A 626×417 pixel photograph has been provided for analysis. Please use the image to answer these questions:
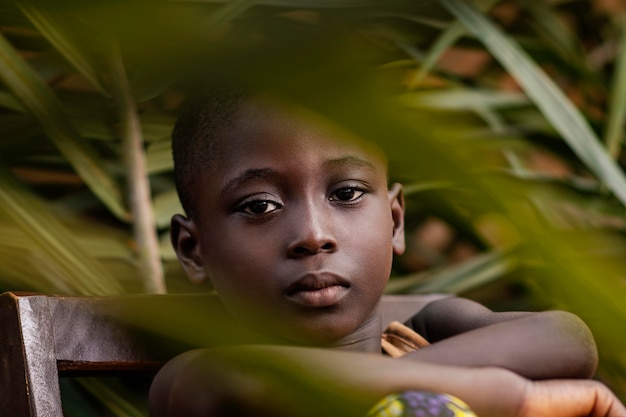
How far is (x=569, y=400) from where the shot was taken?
23.7 inches

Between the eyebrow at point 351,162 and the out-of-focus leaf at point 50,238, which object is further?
the eyebrow at point 351,162

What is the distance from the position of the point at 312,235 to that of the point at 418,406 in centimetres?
21

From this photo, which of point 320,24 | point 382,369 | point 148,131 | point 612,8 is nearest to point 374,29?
point 320,24

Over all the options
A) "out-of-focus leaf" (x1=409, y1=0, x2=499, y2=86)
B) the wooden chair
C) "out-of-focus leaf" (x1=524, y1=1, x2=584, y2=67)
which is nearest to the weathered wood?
the wooden chair

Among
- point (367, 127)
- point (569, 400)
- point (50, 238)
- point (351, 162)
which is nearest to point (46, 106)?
point (50, 238)

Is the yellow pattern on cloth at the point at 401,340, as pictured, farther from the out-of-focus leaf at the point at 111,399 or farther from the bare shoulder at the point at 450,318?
the out-of-focus leaf at the point at 111,399

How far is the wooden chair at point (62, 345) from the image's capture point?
703 mm

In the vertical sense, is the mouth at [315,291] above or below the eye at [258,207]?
below

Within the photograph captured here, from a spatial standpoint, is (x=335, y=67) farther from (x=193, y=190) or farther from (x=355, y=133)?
(x=193, y=190)

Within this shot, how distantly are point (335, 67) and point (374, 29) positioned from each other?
2 centimetres

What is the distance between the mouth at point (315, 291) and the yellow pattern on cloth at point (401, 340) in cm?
13

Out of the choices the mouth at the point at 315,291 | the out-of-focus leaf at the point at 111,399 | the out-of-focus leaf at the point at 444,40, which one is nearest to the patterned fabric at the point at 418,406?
the mouth at the point at 315,291

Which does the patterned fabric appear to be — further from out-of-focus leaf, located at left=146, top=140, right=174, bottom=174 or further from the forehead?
out-of-focus leaf, located at left=146, top=140, right=174, bottom=174

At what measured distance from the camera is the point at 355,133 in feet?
0.39
